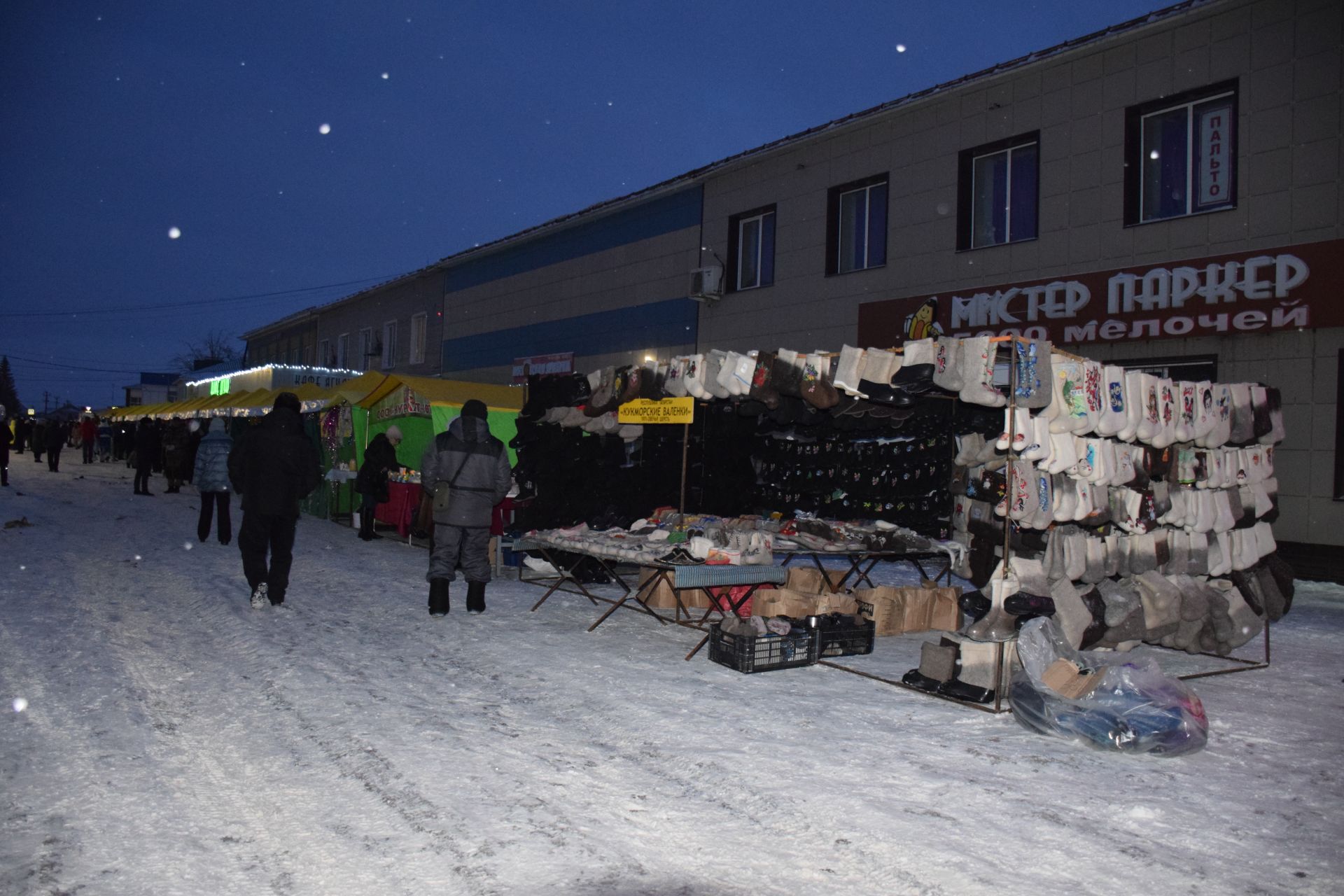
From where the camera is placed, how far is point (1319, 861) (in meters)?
3.35

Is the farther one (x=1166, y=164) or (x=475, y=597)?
(x=1166, y=164)

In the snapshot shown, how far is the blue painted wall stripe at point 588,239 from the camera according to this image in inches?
714

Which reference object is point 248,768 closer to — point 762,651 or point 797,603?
point 762,651

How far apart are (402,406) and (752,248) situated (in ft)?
24.1

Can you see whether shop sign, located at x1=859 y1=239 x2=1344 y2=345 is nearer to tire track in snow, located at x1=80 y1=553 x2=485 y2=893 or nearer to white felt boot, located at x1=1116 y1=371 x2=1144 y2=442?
white felt boot, located at x1=1116 y1=371 x2=1144 y2=442

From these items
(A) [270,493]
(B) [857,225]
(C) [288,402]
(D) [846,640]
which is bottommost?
(D) [846,640]

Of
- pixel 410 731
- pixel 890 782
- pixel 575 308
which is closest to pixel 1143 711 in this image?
pixel 890 782

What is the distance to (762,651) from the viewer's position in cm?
589

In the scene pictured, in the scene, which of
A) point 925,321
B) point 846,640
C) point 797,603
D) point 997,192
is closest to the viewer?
point 846,640

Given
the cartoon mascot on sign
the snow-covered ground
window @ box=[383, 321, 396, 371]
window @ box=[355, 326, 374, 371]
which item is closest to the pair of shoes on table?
the snow-covered ground

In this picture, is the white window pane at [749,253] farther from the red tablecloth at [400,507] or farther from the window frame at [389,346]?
the window frame at [389,346]

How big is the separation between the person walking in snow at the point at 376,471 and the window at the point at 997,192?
28.9 ft

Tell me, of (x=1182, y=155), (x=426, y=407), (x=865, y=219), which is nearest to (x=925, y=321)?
(x=865, y=219)

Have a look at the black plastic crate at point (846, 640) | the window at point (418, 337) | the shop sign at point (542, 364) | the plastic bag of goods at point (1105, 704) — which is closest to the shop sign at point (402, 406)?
the shop sign at point (542, 364)
